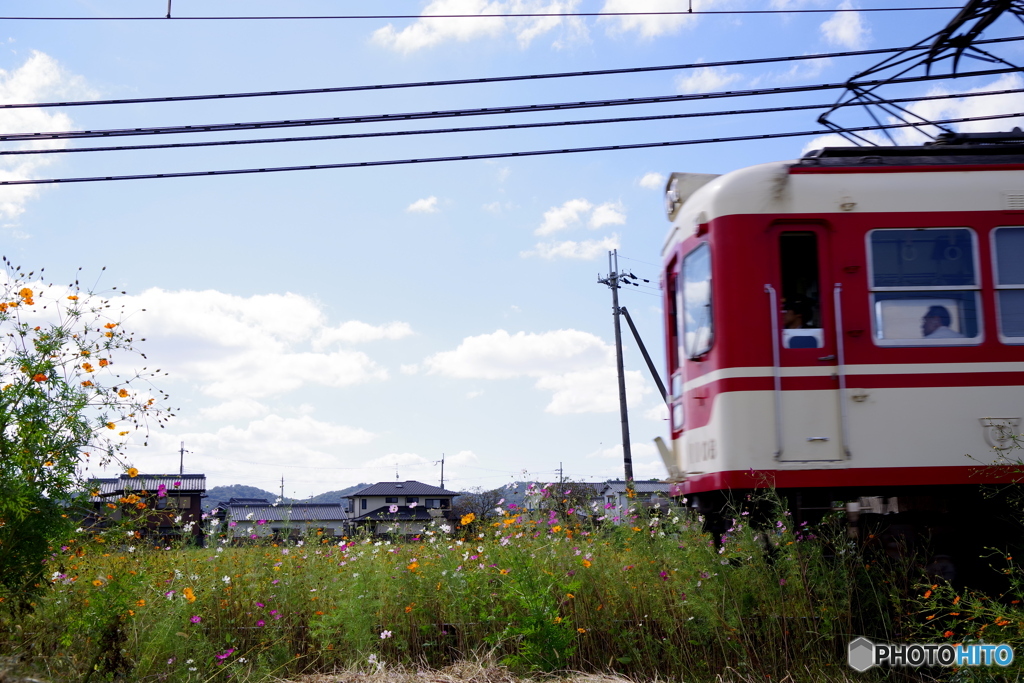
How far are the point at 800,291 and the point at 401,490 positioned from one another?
54.0 m

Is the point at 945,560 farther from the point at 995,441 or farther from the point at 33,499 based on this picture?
the point at 33,499

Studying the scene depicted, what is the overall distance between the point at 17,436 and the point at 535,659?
3.79 meters

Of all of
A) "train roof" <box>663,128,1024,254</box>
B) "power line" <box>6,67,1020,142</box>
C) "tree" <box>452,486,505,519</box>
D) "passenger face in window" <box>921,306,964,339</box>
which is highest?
"power line" <box>6,67,1020,142</box>

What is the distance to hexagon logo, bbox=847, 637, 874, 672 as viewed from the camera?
552cm

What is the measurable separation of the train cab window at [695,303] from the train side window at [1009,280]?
7.16 ft

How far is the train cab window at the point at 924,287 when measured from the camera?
6.24 m

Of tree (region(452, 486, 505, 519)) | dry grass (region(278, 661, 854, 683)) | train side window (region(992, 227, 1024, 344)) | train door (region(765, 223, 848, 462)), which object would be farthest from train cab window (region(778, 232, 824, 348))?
tree (region(452, 486, 505, 519))

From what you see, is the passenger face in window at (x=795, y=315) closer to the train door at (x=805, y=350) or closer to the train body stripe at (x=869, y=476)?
the train door at (x=805, y=350)

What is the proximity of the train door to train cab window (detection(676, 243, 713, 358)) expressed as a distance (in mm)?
529

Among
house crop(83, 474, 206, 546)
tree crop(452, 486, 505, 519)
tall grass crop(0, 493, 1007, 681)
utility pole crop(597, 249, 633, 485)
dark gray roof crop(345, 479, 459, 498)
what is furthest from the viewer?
dark gray roof crop(345, 479, 459, 498)

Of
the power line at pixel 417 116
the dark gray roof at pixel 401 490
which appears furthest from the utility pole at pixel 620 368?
the dark gray roof at pixel 401 490

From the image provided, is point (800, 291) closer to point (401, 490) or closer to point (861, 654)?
point (861, 654)

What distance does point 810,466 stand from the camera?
6094 millimetres

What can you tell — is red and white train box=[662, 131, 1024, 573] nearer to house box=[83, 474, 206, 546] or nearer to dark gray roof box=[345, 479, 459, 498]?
house box=[83, 474, 206, 546]
